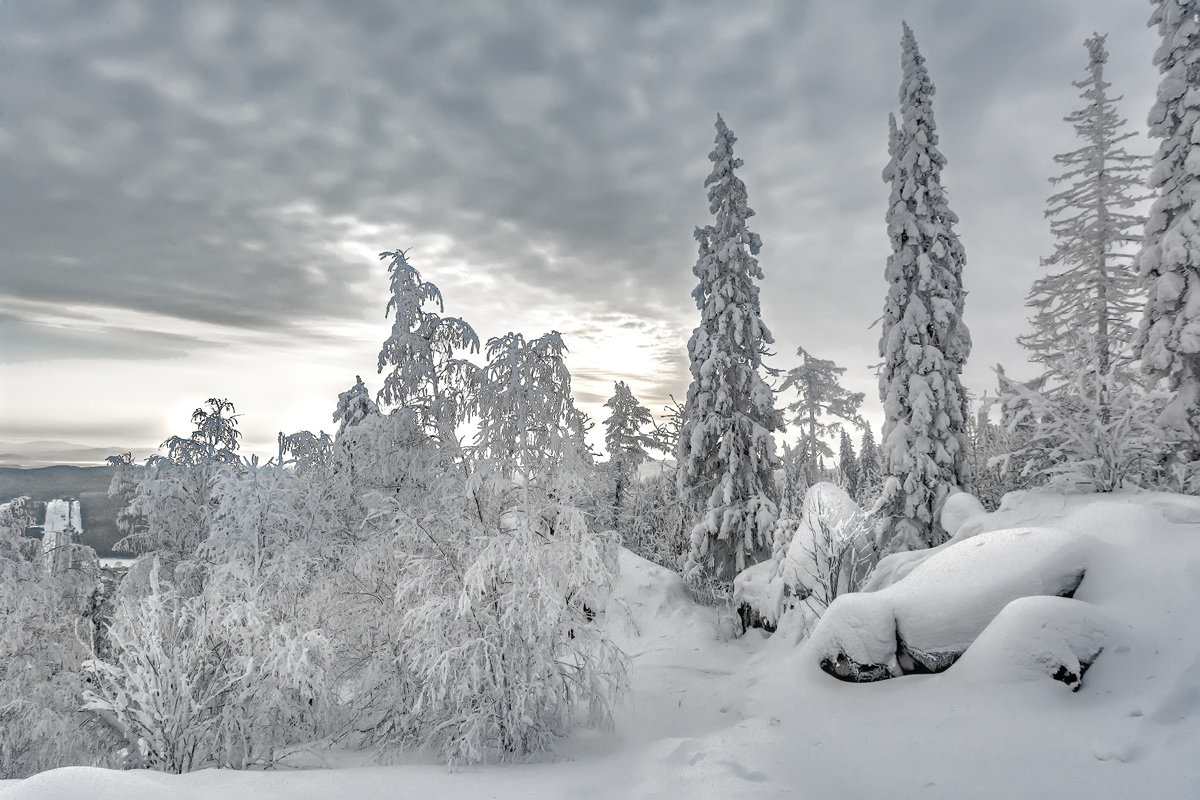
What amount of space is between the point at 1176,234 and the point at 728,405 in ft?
34.4

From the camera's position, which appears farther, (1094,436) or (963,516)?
(963,516)

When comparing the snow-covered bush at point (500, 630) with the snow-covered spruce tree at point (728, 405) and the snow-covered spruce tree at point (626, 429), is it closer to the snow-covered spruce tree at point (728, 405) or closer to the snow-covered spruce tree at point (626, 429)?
the snow-covered spruce tree at point (728, 405)

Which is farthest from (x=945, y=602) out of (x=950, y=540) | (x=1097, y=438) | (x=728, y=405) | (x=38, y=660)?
(x=38, y=660)

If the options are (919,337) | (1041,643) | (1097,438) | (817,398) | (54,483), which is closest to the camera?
(1041,643)

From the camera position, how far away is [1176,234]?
1264 cm

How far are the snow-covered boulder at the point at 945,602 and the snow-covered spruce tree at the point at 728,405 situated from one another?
344 inches

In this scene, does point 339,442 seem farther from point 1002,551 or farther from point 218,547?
point 1002,551

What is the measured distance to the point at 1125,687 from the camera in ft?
17.8

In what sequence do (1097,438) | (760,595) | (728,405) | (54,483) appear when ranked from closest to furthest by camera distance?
(1097,438) < (760,595) < (728,405) < (54,483)

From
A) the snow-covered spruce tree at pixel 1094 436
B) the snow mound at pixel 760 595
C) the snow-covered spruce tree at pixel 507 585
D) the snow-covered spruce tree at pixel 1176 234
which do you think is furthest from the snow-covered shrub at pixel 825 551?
the snow-covered spruce tree at pixel 1176 234

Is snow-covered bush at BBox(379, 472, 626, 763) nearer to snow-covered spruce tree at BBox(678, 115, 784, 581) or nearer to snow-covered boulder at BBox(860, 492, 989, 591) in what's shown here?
snow-covered boulder at BBox(860, 492, 989, 591)

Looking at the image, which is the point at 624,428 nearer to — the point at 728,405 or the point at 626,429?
the point at 626,429

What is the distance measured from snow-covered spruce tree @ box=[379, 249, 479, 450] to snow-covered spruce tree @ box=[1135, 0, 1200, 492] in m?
14.3

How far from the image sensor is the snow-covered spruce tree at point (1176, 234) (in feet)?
40.5
